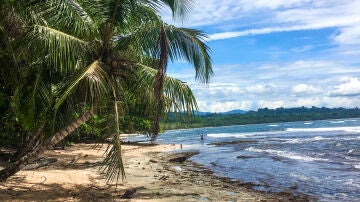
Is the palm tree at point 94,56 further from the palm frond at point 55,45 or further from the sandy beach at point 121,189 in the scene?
the sandy beach at point 121,189

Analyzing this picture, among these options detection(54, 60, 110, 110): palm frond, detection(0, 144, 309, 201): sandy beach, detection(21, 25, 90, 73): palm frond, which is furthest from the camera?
detection(0, 144, 309, 201): sandy beach

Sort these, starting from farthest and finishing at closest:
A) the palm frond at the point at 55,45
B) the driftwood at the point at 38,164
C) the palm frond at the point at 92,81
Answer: the driftwood at the point at 38,164
the palm frond at the point at 55,45
the palm frond at the point at 92,81

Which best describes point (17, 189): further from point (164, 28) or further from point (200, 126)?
point (200, 126)

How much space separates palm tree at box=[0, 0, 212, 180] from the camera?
24.8ft

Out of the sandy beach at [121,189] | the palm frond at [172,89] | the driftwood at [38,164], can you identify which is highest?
the palm frond at [172,89]

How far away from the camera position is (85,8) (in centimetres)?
902

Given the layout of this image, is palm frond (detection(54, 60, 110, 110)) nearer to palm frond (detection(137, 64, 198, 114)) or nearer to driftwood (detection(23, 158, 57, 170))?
palm frond (detection(137, 64, 198, 114))

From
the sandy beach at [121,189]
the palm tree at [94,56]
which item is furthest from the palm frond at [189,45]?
the sandy beach at [121,189]

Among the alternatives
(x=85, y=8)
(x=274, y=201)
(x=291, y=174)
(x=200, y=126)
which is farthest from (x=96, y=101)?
(x=200, y=126)

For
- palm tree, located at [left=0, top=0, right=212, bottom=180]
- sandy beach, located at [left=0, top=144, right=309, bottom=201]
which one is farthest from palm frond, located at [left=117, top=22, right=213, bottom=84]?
sandy beach, located at [left=0, top=144, right=309, bottom=201]

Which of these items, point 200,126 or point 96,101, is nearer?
point 96,101

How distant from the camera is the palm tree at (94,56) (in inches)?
297

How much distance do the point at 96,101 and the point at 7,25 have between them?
2.98 metres

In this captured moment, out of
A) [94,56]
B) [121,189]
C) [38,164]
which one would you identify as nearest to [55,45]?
[94,56]
